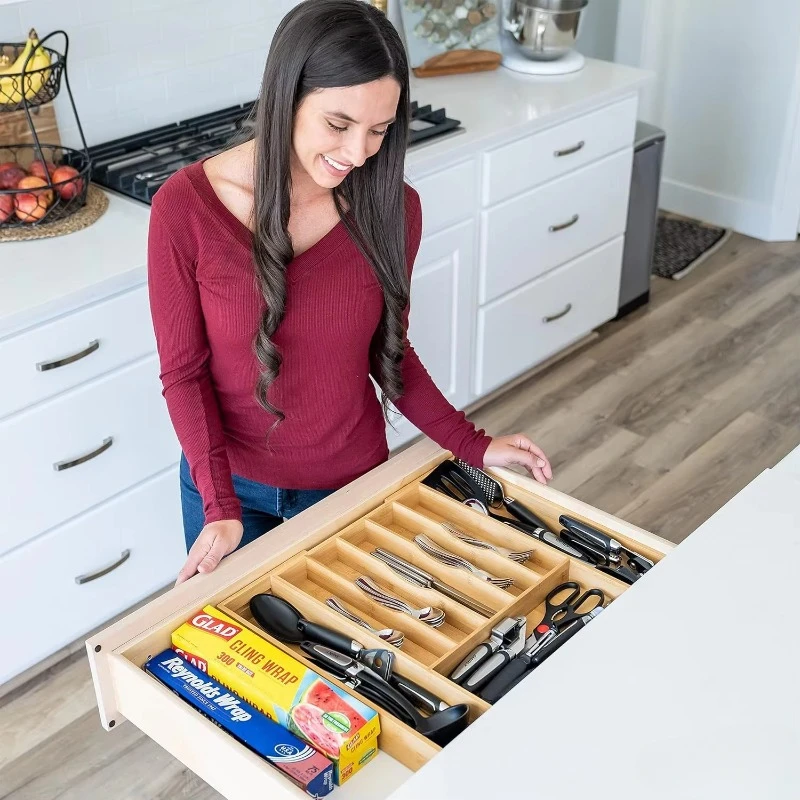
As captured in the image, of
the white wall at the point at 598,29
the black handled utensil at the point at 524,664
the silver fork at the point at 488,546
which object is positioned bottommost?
the white wall at the point at 598,29

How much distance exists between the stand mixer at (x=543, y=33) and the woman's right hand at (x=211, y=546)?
7.25 feet

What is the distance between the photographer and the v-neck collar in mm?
1403

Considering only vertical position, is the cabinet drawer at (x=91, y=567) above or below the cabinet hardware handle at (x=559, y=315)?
above

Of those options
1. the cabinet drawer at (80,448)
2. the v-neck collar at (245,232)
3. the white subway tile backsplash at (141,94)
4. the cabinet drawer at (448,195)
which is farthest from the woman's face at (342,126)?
the white subway tile backsplash at (141,94)

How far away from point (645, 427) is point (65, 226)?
180cm

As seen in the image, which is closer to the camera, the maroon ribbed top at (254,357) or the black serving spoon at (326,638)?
the black serving spoon at (326,638)

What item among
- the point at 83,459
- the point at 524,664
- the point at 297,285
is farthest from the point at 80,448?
the point at 524,664

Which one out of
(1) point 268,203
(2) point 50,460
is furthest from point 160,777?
(1) point 268,203

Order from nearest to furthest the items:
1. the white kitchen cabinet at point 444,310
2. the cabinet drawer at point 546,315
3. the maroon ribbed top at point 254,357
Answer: the maroon ribbed top at point 254,357
the white kitchen cabinet at point 444,310
the cabinet drawer at point 546,315

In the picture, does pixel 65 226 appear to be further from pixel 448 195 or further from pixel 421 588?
pixel 421 588

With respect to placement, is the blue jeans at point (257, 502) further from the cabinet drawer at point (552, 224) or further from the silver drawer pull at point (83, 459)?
the cabinet drawer at point (552, 224)

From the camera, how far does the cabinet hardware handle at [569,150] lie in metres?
2.97

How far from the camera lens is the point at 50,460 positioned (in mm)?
2070

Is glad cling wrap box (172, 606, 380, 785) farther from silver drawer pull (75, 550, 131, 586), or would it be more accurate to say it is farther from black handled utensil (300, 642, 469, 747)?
silver drawer pull (75, 550, 131, 586)
